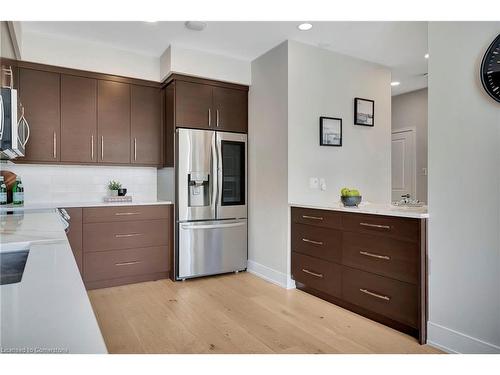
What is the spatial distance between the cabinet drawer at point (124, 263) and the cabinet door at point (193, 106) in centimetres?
142

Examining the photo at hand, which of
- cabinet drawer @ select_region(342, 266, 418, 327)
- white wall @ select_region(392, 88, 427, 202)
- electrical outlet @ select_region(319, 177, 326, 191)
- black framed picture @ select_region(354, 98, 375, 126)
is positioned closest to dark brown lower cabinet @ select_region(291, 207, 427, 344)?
cabinet drawer @ select_region(342, 266, 418, 327)

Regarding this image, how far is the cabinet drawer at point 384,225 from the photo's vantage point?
2.31 metres

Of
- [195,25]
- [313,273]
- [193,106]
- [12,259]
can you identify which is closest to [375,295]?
[313,273]

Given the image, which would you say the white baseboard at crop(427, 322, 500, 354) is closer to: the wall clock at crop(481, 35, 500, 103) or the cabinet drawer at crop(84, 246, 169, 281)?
the wall clock at crop(481, 35, 500, 103)

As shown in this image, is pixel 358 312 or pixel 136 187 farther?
pixel 136 187

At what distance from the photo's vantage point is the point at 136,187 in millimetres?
4109

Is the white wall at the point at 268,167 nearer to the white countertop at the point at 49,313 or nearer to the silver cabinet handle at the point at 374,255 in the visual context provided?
the silver cabinet handle at the point at 374,255

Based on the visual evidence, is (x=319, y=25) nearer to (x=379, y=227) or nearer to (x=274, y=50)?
(x=274, y=50)

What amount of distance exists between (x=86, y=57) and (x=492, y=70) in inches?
139

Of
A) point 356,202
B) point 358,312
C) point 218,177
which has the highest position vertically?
point 218,177

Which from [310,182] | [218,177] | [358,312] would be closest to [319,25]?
[310,182]

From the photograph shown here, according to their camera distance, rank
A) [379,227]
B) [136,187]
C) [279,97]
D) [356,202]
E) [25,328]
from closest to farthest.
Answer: [25,328], [379,227], [356,202], [279,97], [136,187]

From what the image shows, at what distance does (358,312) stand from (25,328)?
2.60 metres

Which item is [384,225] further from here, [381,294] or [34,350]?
[34,350]
